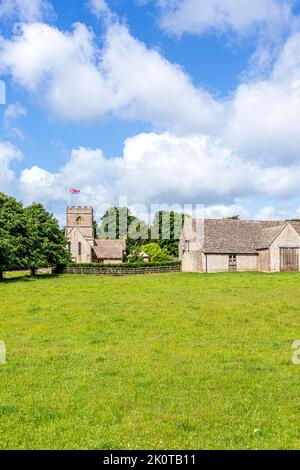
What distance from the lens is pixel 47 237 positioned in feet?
198

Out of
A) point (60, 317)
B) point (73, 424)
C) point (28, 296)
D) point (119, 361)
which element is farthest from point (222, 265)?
point (73, 424)

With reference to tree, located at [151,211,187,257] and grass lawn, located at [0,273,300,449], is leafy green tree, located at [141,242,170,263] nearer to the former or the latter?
tree, located at [151,211,187,257]

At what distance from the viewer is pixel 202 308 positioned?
74.7 feet

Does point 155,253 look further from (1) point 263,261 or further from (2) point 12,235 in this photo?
(2) point 12,235

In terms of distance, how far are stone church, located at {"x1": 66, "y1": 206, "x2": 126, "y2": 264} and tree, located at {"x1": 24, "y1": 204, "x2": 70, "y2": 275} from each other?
19.4 m

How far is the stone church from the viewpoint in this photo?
84.9 metres

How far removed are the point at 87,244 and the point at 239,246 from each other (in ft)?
119

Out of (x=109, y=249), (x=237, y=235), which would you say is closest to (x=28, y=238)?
(x=237, y=235)

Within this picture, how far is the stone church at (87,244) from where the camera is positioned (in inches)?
3344

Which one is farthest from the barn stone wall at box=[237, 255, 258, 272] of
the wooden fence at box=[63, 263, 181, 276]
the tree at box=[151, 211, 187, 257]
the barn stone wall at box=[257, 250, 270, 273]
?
the tree at box=[151, 211, 187, 257]

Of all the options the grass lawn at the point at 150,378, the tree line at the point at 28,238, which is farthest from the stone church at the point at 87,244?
the grass lawn at the point at 150,378

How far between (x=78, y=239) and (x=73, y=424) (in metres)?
77.7
